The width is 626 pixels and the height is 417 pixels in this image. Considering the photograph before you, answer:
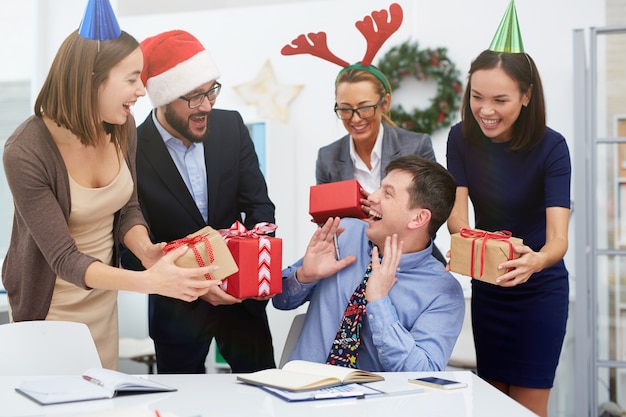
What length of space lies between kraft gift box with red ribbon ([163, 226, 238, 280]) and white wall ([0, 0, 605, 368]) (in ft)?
6.02

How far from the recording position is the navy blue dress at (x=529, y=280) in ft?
7.93

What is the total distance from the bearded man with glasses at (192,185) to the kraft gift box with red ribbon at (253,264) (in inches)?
13.1

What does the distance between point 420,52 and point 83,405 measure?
302 centimetres

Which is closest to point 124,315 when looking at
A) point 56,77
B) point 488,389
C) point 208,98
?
point 208,98

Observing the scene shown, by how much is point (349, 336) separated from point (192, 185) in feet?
2.86

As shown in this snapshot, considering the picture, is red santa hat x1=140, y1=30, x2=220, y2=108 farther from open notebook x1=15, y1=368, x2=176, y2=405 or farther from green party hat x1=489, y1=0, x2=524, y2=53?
open notebook x1=15, y1=368, x2=176, y2=405

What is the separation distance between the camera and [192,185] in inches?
104

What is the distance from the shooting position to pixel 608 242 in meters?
3.27

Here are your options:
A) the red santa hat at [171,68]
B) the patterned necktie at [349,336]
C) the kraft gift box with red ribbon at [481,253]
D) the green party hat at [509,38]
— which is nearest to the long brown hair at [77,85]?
the red santa hat at [171,68]

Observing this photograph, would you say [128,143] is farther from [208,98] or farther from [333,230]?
[333,230]

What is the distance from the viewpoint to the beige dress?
2.20 metres

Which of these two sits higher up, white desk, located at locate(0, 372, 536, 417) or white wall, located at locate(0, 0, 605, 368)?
white wall, located at locate(0, 0, 605, 368)

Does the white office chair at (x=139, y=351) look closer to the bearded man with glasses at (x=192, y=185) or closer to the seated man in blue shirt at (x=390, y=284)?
the bearded man with glasses at (x=192, y=185)

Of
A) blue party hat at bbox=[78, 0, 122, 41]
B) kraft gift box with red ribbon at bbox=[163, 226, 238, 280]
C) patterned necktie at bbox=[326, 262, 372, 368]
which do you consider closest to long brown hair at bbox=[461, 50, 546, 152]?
patterned necktie at bbox=[326, 262, 372, 368]
